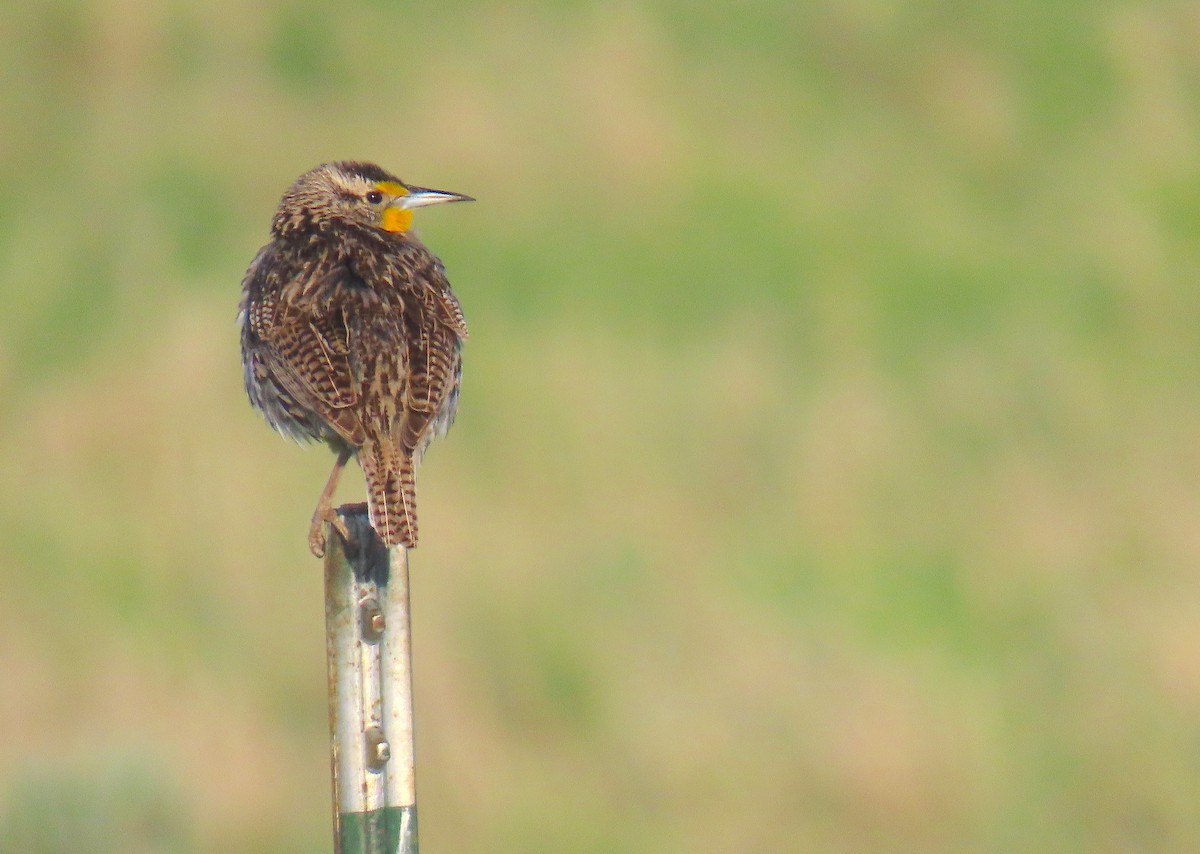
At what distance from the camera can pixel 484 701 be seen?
8.88 meters

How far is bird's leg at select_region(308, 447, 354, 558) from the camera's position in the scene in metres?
4.27

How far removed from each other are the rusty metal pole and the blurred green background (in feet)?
13.8

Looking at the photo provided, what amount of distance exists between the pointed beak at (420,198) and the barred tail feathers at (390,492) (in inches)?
49.1

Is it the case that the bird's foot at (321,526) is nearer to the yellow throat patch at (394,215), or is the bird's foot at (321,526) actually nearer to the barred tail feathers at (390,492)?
the barred tail feathers at (390,492)

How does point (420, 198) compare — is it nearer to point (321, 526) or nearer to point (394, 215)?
point (394, 215)

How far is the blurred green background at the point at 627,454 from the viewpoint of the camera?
8.84 meters

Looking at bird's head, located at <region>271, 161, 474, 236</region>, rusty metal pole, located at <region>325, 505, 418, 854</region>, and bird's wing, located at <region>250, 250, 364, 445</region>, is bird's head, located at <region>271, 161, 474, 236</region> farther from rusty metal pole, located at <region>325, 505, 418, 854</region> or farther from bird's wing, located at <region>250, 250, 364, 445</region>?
rusty metal pole, located at <region>325, 505, 418, 854</region>

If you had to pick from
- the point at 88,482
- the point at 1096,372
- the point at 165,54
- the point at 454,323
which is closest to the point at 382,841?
the point at 454,323

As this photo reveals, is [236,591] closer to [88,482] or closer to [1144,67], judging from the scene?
[88,482]

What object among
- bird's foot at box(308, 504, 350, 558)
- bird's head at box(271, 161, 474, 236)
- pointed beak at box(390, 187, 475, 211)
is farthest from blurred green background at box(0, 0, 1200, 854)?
bird's foot at box(308, 504, 350, 558)

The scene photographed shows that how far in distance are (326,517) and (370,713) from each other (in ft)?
1.69

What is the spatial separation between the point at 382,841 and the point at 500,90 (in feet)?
30.2

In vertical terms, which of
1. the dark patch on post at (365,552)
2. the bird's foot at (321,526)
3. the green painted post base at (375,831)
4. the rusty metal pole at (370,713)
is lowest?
the green painted post base at (375,831)

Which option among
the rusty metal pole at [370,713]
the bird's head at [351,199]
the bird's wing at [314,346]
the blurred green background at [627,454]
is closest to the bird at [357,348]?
the bird's wing at [314,346]
